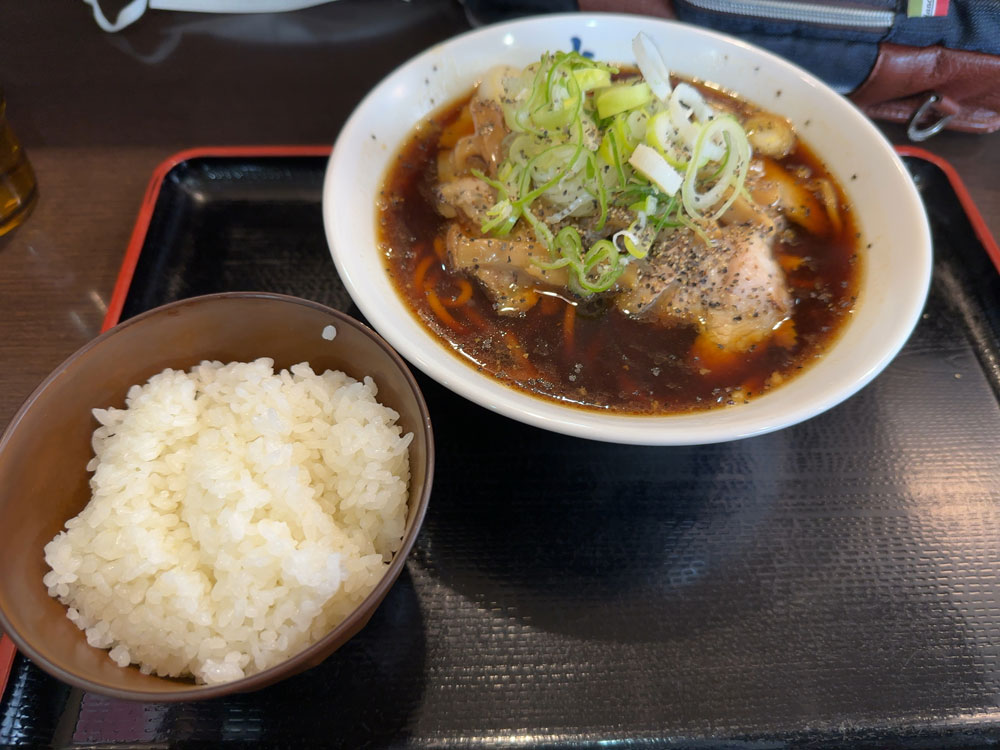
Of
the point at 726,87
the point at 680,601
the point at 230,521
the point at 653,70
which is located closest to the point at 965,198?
the point at 726,87

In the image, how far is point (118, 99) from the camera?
2.73 m

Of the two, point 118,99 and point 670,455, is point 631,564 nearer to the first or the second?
point 670,455

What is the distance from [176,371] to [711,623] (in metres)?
1.40

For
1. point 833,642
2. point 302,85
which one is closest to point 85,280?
point 302,85

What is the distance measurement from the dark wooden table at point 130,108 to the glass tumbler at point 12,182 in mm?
43

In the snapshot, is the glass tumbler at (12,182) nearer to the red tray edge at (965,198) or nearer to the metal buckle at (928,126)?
the red tray edge at (965,198)

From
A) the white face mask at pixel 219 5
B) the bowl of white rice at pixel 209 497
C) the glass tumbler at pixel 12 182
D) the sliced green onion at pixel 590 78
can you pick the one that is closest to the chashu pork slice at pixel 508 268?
the sliced green onion at pixel 590 78

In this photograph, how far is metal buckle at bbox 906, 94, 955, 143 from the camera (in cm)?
257

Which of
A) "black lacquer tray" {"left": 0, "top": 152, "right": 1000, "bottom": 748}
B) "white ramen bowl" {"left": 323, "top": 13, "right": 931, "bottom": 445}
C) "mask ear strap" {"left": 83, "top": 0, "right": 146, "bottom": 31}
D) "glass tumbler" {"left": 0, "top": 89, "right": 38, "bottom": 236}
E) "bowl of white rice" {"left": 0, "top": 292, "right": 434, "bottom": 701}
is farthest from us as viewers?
"mask ear strap" {"left": 83, "top": 0, "right": 146, "bottom": 31}

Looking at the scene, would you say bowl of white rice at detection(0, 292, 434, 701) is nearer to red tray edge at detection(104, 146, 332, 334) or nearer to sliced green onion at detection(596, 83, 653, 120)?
red tray edge at detection(104, 146, 332, 334)

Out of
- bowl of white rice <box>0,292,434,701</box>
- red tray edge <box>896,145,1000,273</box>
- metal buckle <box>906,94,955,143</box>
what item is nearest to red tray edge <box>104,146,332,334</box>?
bowl of white rice <box>0,292,434,701</box>

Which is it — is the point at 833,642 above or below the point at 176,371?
below

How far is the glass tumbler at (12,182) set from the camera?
2180mm

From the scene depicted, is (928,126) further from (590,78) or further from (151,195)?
(151,195)
